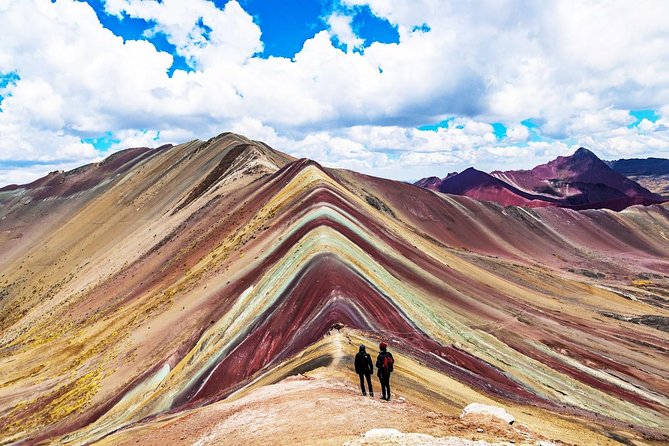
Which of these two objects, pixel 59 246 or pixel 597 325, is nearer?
pixel 597 325

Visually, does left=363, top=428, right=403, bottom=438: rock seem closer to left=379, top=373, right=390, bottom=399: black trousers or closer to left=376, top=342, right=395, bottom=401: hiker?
left=376, top=342, right=395, bottom=401: hiker

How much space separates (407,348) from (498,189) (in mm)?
189692

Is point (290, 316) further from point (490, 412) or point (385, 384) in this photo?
point (490, 412)

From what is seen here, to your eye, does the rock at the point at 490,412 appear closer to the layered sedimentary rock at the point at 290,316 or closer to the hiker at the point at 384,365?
the hiker at the point at 384,365

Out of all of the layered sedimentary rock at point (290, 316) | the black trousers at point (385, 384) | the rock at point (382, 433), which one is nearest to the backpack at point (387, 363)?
the black trousers at point (385, 384)

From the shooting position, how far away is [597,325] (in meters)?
47.2

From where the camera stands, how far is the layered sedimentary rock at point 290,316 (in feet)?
76.2

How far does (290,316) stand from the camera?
25.2m

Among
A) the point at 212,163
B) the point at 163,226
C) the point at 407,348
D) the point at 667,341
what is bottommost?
the point at 667,341

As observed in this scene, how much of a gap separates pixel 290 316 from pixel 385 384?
11808 millimetres

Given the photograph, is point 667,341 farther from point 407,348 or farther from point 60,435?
point 60,435

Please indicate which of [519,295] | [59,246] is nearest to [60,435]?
[519,295]

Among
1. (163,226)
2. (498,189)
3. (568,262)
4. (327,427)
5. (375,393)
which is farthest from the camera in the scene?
(498,189)

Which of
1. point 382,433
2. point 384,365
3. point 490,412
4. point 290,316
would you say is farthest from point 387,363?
point 290,316
